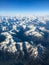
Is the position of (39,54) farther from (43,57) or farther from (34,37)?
(34,37)

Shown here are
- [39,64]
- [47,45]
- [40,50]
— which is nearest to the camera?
[39,64]

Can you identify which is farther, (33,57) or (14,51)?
(14,51)

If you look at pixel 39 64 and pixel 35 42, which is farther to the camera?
pixel 35 42

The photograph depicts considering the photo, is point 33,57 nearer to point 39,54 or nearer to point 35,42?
point 39,54

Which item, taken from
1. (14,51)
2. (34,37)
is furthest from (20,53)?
(34,37)

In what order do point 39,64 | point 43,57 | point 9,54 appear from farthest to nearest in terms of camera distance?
point 9,54, point 43,57, point 39,64

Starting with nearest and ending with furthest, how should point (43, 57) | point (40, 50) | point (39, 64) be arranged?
point (39, 64), point (43, 57), point (40, 50)

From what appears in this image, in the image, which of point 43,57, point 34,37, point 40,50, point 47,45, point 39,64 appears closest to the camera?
point 39,64

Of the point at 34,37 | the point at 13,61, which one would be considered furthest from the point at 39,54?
the point at 34,37
